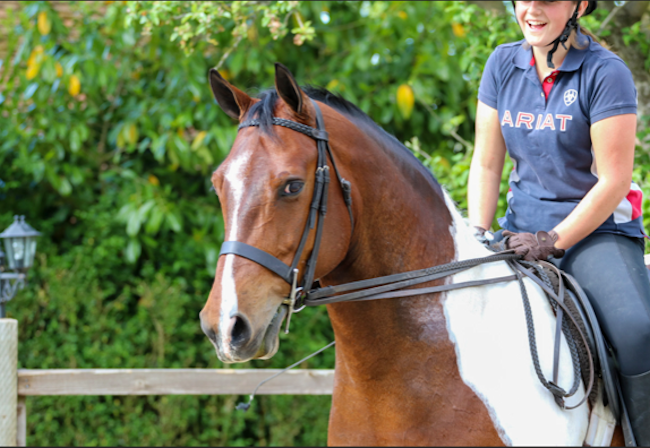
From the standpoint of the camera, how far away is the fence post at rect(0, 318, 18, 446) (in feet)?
12.1

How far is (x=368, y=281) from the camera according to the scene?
1881 mm

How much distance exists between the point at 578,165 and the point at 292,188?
115 centimetres

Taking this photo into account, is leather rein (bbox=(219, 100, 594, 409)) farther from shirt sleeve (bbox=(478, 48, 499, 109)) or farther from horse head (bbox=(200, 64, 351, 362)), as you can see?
shirt sleeve (bbox=(478, 48, 499, 109))

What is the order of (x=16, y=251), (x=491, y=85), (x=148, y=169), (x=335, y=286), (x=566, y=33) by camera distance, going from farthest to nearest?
1. (x=148, y=169)
2. (x=16, y=251)
3. (x=491, y=85)
4. (x=566, y=33)
5. (x=335, y=286)

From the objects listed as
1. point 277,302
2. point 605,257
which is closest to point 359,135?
point 277,302

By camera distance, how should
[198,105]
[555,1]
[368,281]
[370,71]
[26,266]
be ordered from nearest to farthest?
[368,281] → [555,1] → [26,266] → [198,105] → [370,71]

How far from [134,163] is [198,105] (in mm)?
988

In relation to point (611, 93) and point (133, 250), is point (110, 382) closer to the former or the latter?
point (133, 250)

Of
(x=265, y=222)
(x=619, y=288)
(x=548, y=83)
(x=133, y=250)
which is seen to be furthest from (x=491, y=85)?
(x=133, y=250)

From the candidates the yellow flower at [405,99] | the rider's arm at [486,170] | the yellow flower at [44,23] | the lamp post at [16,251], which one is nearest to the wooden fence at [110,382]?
the lamp post at [16,251]

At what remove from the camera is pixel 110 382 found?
13.4ft

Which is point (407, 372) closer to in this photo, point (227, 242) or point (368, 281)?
point (368, 281)

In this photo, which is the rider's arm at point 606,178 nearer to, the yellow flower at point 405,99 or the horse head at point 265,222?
the horse head at point 265,222

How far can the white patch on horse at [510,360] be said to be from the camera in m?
1.84
